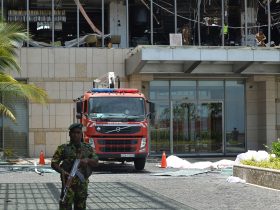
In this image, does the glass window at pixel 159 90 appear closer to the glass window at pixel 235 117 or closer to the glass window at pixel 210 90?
the glass window at pixel 210 90

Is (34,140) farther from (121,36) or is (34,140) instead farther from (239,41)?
(239,41)

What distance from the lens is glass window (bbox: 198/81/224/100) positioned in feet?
92.9

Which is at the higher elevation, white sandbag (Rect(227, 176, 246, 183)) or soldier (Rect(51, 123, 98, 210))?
soldier (Rect(51, 123, 98, 210))

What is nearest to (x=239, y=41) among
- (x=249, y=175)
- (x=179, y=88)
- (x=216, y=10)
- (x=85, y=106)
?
(x=216, y=10)

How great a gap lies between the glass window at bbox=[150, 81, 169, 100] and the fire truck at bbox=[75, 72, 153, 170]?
27.1ft

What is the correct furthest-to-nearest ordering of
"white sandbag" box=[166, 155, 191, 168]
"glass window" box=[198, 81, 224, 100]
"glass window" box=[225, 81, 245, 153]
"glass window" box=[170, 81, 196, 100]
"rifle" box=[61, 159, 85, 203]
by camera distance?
"glass window" box=[225, 81, 245, 153], "glass window" box=[198, 81, 224, 100], "glass window" box=[170, 81, 196, 100], "white sandbag" box=[166, 155, 191, 168], "rifle" box=[61, 159, 85, 203]

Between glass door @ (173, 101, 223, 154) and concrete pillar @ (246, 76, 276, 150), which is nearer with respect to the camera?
concrete pillar @ (246, 76, 276, 150)

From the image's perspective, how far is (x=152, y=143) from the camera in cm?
2778

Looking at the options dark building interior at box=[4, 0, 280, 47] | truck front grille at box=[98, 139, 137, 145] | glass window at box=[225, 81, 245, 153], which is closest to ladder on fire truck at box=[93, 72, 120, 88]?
truck front grille at box=[98, 139, 137, 145]

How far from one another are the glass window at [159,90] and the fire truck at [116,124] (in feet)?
27.1

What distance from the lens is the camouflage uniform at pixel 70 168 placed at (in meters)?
7.65

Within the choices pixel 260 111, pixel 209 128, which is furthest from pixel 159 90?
pixel 260 111

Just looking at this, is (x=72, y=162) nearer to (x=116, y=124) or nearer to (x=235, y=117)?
(x=116, y=124)

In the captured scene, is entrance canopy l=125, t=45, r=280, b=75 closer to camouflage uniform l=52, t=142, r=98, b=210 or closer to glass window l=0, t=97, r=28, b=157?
glass window l=0, t=97, r=28, b=157
